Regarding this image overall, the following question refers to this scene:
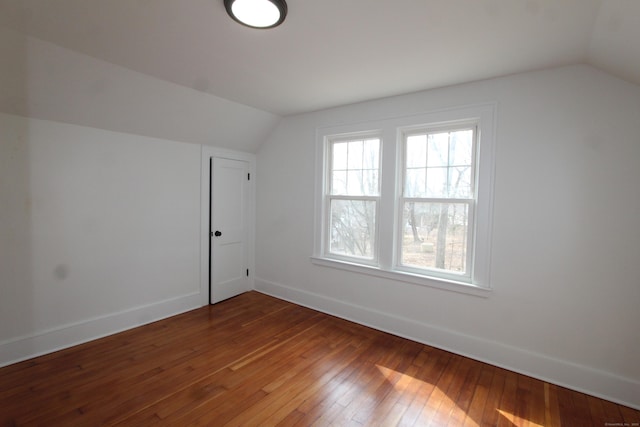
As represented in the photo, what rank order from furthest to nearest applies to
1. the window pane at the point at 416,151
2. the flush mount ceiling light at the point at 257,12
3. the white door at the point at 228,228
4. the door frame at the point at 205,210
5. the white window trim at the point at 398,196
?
the white door at the point at 228,228 < the door frame at the point at 205,210 < the window pane at the point at 416,151 < the white window trim at the point at 398,196 < the flush mount ceiling light at the point at 257,12

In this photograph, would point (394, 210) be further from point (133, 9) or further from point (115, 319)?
point (115, 319)

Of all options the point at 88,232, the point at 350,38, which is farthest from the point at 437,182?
the point at 88,232

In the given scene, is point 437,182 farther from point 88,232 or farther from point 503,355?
point 88,232

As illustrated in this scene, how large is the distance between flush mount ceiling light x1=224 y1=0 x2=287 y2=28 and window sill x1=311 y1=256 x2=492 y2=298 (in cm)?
258

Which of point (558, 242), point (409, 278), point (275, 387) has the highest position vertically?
point (558, 242)

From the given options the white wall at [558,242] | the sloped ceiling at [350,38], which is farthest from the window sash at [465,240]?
the sloped ceiling at [350,38]

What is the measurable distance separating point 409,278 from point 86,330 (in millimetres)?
3350

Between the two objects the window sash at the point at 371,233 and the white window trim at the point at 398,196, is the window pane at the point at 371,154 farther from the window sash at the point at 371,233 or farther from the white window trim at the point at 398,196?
the window sash at the point at 371,233

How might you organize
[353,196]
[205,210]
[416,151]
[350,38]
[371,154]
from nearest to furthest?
[350,38], [416,151], [371,154], [353,196], [205,210]

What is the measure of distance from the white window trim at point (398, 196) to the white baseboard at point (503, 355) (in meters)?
0.46

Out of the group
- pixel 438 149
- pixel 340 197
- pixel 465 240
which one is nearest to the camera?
pixel 465 240

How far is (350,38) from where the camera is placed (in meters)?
2.05

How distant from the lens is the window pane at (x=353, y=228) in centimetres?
361

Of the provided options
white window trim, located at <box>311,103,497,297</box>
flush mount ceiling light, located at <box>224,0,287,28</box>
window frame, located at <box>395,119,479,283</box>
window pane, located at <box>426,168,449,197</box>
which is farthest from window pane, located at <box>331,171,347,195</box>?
flush mount ceiling light, located at <box>224,0,287,28</box>
